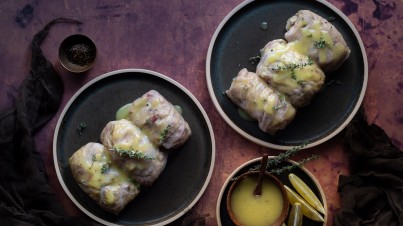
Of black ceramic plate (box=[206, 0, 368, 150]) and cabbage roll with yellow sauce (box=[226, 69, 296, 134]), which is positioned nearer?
cabbage roll with yellow sauce (box=[226, 69, 296, 134])

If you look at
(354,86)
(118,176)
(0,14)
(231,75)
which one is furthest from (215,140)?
(0,14)

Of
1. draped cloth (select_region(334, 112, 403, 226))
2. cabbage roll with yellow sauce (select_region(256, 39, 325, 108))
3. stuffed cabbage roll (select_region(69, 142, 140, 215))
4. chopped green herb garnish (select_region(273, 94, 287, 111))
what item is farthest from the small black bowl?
draped cloth (select_region(334, 112, 403, 226))

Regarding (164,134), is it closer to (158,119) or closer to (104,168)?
(158,119)

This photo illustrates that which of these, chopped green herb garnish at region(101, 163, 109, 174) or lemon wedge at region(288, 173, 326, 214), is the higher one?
chopped green herb garnish at region(101, 163, 109, 174)

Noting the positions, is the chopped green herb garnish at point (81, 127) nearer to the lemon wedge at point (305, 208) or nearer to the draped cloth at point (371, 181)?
the lemon wedge at point (305, 208)

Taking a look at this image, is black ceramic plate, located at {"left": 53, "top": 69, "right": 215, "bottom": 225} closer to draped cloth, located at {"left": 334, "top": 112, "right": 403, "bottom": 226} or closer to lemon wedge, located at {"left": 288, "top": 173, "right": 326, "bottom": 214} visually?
lemon wedge, located at {"left": 288, "top": 173, "right": 326, "bottom": 214}

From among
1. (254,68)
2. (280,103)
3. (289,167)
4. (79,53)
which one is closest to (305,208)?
(289,167)
